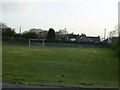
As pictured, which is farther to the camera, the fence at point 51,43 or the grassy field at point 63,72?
the fence at point 51,43

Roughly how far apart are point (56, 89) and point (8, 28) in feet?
160

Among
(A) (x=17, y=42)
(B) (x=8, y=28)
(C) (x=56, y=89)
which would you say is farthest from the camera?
(B) (x=8, y=28)

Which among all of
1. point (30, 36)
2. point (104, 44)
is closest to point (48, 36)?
point (30, 36)

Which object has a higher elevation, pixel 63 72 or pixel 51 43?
pixel 51 43

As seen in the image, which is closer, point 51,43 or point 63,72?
point 63,72

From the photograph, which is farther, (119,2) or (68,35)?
(68,35)

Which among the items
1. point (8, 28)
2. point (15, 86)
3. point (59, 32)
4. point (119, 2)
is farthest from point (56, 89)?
point (59, 32)

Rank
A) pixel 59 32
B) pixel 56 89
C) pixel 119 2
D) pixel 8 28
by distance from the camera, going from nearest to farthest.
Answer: pixel 56 89 < pixel 119 2 < pixel 8 28 < pixel 59 32

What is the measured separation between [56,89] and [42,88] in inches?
14.8

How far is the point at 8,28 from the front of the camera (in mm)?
52281

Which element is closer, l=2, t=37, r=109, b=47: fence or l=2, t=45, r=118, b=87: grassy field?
l=2, t=45, r=118, b=87: grassy field

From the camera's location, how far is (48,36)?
6184 cm

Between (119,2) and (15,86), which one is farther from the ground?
(119,2)

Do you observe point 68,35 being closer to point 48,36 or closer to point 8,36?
point 48,36
